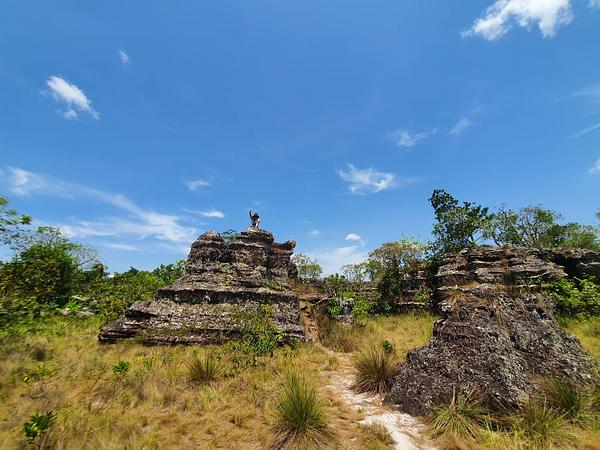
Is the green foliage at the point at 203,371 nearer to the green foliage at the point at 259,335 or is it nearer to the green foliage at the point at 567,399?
the green foliage at the point at 259,335

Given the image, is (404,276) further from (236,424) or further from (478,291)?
(236,424)

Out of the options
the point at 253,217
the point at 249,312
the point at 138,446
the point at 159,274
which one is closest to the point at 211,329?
the point at 249,312

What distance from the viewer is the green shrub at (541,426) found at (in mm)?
3744

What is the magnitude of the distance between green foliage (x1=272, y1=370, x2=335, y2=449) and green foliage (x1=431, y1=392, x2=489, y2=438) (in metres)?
1.78

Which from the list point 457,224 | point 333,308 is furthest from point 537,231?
point 333,308

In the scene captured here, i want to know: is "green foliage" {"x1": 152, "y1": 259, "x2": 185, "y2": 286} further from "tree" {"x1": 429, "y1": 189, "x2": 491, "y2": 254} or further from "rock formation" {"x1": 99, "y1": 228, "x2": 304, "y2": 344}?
"tree" {"x1": 429, "y1": 189, "x2": 491, "y2": 254}

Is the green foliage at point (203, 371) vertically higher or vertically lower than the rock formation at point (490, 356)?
lower

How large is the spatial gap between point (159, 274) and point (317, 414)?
74.8 ft

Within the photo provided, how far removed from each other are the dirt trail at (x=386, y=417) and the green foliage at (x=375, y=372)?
0.23 metres

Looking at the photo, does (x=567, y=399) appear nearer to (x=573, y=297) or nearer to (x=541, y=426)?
(x=541, y=426)

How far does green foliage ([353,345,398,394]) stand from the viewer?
636cm

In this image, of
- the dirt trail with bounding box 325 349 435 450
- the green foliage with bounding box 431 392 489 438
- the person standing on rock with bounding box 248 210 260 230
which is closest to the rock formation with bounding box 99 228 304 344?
the person standing on rock with bounding box 248 210 260 230

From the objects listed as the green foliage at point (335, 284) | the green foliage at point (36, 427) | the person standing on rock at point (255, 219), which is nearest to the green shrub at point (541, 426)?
the green foliage at point (36, 427)

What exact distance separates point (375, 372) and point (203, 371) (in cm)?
423
